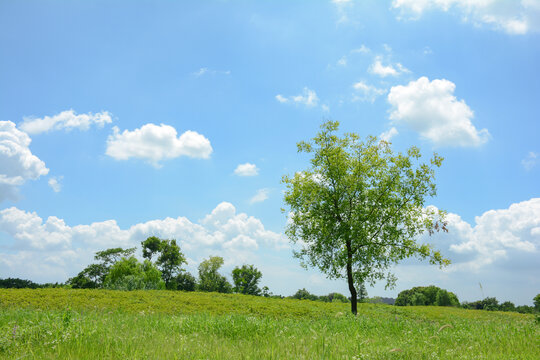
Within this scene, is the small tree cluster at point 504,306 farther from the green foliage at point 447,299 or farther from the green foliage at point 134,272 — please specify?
the green foliage at point 134,272

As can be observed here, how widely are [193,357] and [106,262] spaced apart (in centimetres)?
7551

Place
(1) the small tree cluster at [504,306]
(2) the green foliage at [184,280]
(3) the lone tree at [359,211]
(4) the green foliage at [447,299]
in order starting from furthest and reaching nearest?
(2) the green foliage at [184,280] → (4) the green foliage at [447,299] → (1) the small tree cluster at [504,306] → (3) the lone tree at [359,211]

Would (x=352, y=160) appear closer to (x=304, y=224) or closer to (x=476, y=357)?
(x=304, y=224)

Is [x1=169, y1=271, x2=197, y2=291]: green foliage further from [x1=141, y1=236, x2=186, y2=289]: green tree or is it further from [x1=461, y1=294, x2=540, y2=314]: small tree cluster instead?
[x1=461, y1=294, x2=540, y2=314]: small tree cluster

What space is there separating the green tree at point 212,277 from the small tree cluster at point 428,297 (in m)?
34.5

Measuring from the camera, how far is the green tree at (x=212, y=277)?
227 feet

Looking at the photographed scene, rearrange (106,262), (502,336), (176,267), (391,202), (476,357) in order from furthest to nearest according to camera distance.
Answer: (106,262)
(176,267)
(391,202)
(502,336)
(476,357)

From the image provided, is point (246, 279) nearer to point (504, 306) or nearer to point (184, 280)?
point (184, 280)

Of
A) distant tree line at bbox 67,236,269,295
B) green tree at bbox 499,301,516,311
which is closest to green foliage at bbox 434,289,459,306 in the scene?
green tree at bbox 499,301,516,311

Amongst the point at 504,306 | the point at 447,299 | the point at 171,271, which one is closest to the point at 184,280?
the point at 171,271

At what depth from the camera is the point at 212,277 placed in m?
71.0

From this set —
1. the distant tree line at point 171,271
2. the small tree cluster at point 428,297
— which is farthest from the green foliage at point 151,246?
the small tree cluster at point 428,297

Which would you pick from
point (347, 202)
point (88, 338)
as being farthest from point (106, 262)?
point (88, 338)

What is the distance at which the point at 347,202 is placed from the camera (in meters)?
22.5
